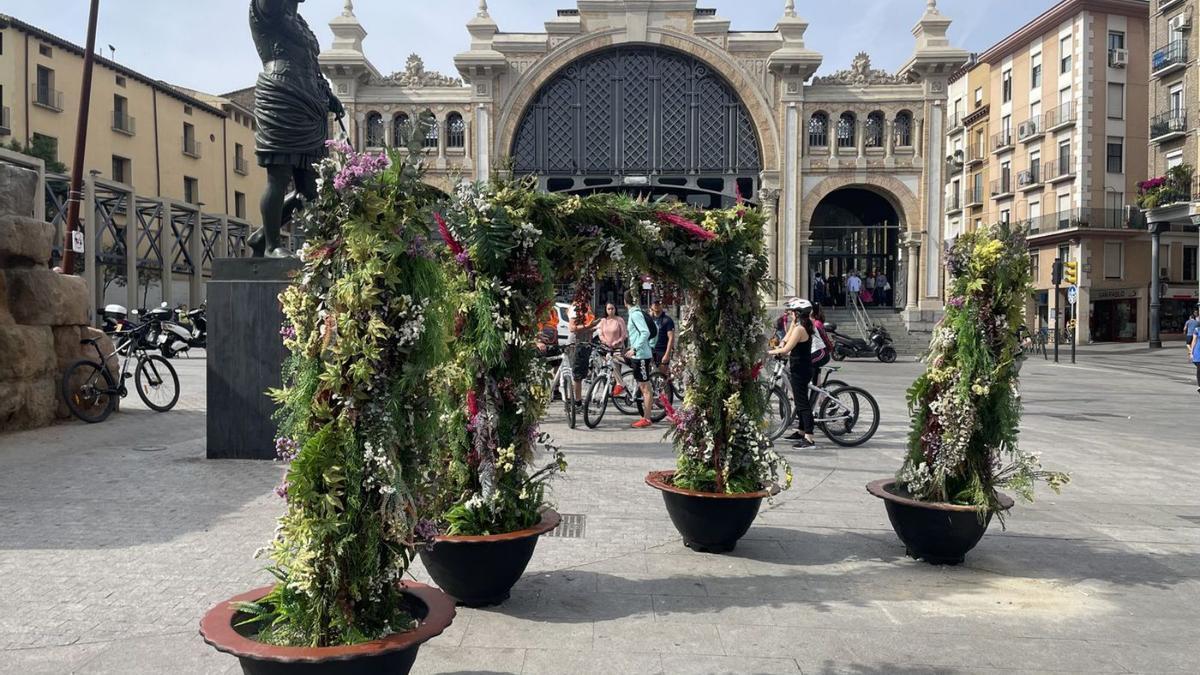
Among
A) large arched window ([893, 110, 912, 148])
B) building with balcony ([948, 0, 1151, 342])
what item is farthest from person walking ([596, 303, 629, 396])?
building with balcony ([948, 0, 1151, 342])

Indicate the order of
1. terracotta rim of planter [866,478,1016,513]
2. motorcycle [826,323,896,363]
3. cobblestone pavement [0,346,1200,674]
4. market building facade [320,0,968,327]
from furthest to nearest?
market building facade [320,0,968,327], motorcycle [826,323,896,363], terracotta rim of planter [866,478,1016,513], cobblestone pavement [0,346,1200,674]

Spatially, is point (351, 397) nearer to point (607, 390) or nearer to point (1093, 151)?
point (607, 390)

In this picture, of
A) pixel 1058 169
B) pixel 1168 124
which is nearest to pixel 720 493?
pixel 1168 124

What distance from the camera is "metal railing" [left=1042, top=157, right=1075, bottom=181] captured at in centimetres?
4500

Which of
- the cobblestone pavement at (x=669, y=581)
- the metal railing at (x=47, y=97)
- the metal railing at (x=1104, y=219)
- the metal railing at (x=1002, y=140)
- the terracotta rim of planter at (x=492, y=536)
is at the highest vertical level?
the metal railing at (x=1002, y=140)

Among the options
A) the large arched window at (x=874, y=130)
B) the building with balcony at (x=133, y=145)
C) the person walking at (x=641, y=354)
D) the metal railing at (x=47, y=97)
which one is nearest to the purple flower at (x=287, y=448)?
the person walking at (x=641, y=354)

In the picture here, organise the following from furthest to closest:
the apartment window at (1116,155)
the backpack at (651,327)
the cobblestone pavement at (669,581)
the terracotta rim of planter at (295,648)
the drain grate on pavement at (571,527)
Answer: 1. the apartment window at (1116,155)
2. the backpack at (651,327)
3. the drain grate on pavement at (571,527)
4. the cobblestone pavement at (669,581)
5. the terracotta rim of planter at (295,648)

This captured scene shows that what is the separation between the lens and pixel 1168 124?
3719 cm

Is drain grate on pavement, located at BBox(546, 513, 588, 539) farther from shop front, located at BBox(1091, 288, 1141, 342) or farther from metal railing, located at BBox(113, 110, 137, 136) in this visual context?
shop front, located at BBox(1091, 288, 1141, 342)

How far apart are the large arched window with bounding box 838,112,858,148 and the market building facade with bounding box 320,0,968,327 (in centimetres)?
6

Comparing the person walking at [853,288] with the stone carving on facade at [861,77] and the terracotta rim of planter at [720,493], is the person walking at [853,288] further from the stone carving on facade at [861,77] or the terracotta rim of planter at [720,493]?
the terracotta rim of planter at [720,493]

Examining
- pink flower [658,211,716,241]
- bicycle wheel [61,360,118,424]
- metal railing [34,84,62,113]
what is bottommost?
bicycle wheel [61,360,118,424]

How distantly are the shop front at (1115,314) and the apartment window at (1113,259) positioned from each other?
3.02 feet

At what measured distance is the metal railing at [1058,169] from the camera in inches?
1772
